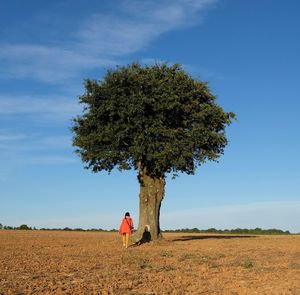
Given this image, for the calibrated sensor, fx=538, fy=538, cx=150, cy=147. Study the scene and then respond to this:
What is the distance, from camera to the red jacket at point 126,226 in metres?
31.4

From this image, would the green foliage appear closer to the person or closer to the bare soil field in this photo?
the person

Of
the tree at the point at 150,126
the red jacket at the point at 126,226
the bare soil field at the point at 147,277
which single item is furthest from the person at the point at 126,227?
the bare soil field at the point at 147,277

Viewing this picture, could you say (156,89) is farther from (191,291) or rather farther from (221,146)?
(191,291)

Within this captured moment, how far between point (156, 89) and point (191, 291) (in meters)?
23.2

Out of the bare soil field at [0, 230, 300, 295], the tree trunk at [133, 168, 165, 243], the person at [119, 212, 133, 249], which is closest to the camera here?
the bare soil field at [0, 230, 300, 295]

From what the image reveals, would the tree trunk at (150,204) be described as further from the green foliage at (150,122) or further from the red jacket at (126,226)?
the red jacket at (126,226)

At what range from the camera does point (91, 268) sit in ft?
56.3

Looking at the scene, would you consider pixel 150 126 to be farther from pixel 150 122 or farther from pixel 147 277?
pixel 147 277

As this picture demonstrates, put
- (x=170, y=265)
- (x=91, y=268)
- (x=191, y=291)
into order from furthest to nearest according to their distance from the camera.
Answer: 1. (x=170, y=265)
2. (x=91, y=268)
3. (x=191, y=291)

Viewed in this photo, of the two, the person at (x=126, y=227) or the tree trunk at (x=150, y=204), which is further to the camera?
the tree trunk at (x=150, y=204)

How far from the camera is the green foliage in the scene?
113 feet

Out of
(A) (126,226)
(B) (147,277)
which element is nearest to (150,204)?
(A) (126,226)

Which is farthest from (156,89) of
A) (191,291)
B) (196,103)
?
(191,291)

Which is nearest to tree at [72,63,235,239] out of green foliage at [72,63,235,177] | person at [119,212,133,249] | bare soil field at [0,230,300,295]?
green foliage at [72,63,235,177]
